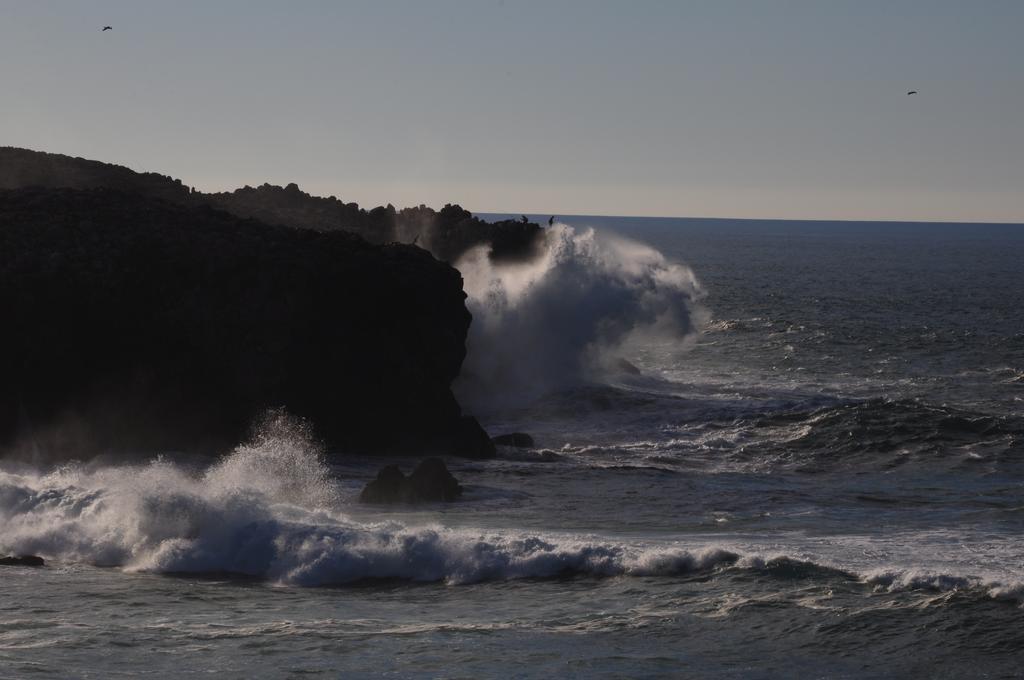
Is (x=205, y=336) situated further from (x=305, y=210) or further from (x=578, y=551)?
(x=305, y=210)

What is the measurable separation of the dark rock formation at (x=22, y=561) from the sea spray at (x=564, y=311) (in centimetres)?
2112

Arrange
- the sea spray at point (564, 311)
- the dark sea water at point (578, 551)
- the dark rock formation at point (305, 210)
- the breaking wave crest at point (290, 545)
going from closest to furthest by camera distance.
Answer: the dark sea water at point (578, 551)
the breaking wave crest at point (290, 545)
the sea spray at point (564, 311)
the dark rock formation at point (305, 210)

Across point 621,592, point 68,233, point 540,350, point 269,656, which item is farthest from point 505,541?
point 540,350

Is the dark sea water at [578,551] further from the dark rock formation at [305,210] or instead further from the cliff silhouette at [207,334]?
the dark rock formation at [305,210]

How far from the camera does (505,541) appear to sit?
23312mm

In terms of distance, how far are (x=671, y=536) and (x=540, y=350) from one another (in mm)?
22892

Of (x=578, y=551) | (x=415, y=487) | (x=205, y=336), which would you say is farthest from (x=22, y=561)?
(x=205, y=336)

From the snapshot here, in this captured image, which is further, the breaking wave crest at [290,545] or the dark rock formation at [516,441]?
the dark rock formation at [516,441]

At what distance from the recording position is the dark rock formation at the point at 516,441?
35.0m

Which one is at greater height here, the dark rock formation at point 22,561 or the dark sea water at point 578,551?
the dark sea water at point 578,551

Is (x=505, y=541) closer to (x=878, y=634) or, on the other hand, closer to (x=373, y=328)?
(x=878, y=634)

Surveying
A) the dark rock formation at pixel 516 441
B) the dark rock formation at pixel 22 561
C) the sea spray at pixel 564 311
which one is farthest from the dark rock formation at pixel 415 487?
the sea spray at pixel 564 311

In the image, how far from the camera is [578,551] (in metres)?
22.7

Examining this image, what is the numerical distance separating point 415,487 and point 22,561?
7773mm
